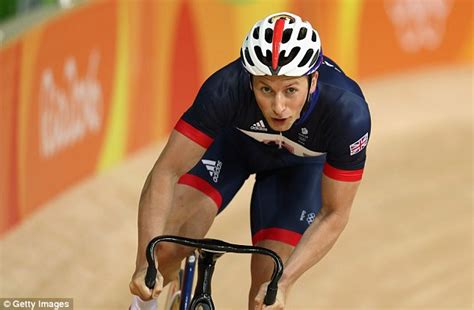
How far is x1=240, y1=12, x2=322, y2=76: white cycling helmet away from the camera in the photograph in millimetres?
4539

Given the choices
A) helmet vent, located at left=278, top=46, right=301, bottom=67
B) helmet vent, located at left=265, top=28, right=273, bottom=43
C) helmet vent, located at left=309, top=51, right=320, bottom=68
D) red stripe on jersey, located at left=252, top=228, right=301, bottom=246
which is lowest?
red stripe on jersey, located at left=252, top=228, right=301, bottom=246

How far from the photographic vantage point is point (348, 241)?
27.6ft

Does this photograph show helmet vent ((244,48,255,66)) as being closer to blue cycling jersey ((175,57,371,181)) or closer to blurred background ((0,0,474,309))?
blue cycling jersey ((175,57,371,181))

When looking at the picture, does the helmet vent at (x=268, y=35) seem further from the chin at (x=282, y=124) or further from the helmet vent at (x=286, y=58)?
the chin at (x=282, y=124)

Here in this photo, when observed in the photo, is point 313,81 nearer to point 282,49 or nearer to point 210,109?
point 282,49

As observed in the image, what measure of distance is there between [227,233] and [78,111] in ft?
4.78

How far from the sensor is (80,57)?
8336 mm

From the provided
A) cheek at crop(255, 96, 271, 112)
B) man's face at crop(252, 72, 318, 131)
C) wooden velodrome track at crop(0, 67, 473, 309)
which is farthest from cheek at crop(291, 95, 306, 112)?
wooden velodrome track at crop(0, 67, 473, 309)

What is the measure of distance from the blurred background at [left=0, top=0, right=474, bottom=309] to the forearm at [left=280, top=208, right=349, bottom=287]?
2447 mm

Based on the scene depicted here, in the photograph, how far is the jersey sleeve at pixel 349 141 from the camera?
4.82 meters

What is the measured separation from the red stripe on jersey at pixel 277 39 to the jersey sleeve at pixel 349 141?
0.43 metres

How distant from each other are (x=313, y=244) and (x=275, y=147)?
0.84 m

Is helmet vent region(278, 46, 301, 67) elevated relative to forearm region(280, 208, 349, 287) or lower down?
elevated

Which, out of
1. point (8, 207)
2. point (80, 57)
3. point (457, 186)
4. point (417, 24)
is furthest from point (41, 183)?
point (417, 24)
